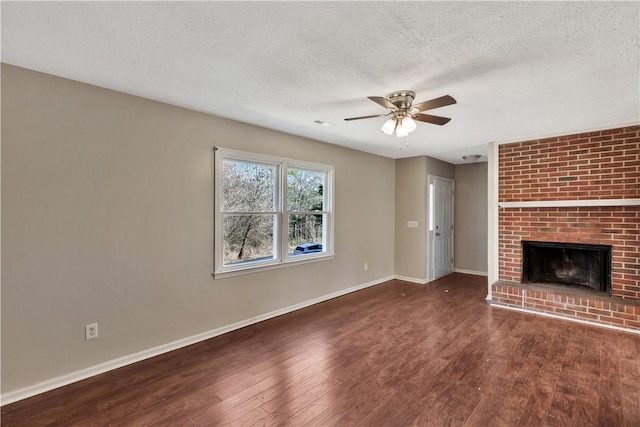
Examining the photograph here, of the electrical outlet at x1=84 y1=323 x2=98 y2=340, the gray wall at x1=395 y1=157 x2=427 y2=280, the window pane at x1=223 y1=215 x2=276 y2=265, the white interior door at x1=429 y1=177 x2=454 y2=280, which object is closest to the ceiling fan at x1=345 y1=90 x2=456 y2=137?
the window pane at x1=223 y1=215 x2=276 y2=265

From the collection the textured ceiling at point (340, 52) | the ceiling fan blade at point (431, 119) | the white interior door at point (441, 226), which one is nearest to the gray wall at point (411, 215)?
the white interior door at point (441, 226)

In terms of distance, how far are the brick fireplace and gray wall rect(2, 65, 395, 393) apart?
344 cm

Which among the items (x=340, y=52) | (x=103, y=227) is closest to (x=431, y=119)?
(x=340, y=52)

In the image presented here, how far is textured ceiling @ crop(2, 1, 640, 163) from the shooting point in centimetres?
159

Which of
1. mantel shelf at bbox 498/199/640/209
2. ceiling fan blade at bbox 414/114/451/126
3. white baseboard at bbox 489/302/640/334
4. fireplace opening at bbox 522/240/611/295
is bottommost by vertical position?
white baseboard at bbox 489/302/640/334

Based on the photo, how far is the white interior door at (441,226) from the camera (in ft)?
19.3

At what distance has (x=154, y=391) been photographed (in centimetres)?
230

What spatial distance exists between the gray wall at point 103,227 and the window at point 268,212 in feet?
0.49

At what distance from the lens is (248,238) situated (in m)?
3.70

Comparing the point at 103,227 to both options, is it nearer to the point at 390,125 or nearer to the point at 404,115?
the point at 390,125

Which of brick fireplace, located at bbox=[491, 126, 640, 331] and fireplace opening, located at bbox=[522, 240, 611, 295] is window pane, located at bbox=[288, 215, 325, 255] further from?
fireplace opening, located at bbox=[522, 240, 611, 295]

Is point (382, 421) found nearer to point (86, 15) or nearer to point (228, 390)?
point (228, 390)

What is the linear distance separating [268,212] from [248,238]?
16.0 inches

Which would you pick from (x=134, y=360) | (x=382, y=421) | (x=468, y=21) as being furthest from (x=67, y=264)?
(x=468, y=21)
